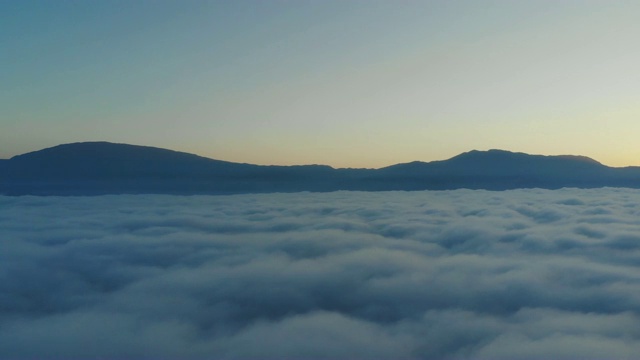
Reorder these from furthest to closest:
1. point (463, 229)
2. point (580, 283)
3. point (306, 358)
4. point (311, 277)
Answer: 1. point (463, 229)
2. point (311, 277)
3. point (580, 283)
4. point (306, 358)

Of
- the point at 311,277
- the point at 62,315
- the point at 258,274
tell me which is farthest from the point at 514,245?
the point at 62,315

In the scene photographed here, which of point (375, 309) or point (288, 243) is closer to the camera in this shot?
point (375, 309)

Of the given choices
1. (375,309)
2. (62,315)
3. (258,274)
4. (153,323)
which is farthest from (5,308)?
(375,309)

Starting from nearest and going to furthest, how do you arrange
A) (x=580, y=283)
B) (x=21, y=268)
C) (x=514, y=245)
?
(x=580, y=283) → (x=21, y=268) → (x=514, y=245)

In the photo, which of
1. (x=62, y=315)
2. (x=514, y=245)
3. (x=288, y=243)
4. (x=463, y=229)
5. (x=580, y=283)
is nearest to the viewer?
(x=62, y=315)

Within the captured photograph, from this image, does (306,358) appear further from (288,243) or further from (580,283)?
(288,243)

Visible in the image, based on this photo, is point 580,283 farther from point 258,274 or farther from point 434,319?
point 258,274

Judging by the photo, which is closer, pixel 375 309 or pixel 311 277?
pixel 375 309

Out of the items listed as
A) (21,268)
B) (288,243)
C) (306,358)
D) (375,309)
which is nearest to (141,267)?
(21,268)

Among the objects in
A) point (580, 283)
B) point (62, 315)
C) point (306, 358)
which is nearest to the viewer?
point (306, 358)
